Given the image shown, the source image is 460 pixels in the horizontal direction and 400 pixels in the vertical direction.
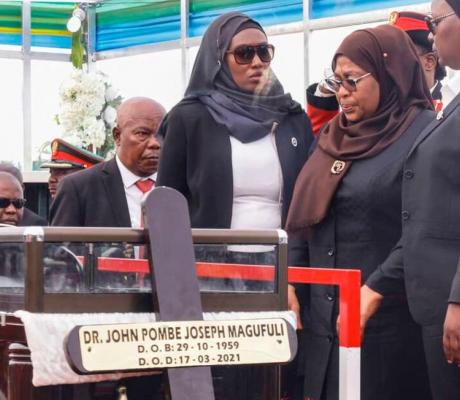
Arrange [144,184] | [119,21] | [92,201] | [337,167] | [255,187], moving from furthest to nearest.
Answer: [119,21] → [144,184] → [92,201] → [255,187] → [337,167]

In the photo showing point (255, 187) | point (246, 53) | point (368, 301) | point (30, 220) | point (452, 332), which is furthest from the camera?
point (30, 220)

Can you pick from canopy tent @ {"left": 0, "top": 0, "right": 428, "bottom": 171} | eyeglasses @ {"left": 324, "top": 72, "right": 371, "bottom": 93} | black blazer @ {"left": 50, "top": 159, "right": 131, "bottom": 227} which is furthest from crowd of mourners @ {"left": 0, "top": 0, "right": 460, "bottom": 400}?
canopy tent @ {"left": 0, "top": 0, "right": 428, "bottom": 171}

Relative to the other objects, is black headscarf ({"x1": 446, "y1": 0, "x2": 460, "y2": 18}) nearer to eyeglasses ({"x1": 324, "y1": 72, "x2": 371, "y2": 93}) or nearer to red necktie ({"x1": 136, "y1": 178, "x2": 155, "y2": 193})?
eyeglasses ({"x1": 324, "y1": 72, "x2": 371, "y2": 93})

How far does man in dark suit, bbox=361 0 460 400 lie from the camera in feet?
8.62

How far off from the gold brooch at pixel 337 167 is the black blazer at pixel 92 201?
1087 millimetres

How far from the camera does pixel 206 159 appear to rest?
3.24 meters

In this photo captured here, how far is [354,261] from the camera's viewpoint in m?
2.96

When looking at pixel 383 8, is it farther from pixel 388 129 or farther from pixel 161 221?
pixel 161 221

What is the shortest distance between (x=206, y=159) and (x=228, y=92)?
0.26 m

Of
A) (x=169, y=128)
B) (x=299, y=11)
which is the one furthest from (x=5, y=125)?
(x=169, y=128)

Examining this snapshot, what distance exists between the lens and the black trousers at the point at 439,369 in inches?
103

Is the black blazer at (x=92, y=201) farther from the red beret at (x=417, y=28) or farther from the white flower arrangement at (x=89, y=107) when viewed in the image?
the white flower arrangement at (x=89, y=107)

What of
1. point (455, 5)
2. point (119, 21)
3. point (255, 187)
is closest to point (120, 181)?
point (255, 187)

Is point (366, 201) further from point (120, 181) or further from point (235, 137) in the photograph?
point (120, 181)
